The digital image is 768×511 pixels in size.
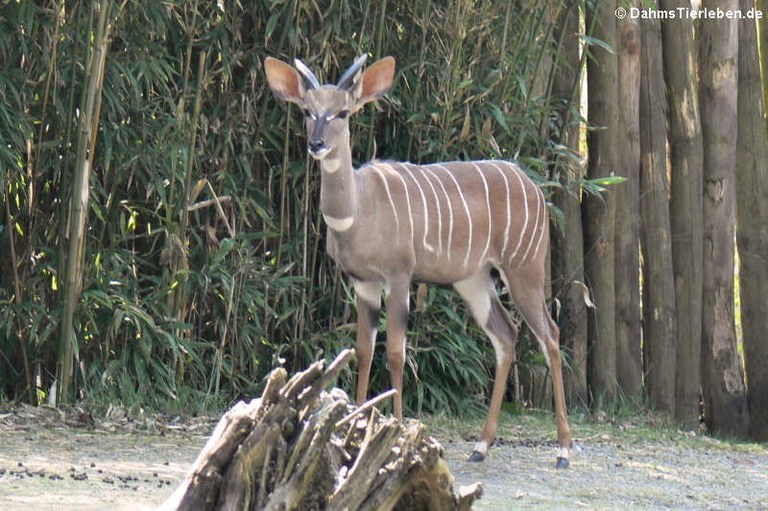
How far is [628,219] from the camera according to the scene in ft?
24.5

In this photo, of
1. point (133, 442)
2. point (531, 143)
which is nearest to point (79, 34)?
point (133, 442)

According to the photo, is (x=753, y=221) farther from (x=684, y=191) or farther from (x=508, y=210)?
(x=508, y=210)

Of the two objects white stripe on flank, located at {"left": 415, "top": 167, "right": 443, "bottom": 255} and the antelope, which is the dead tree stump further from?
white stripe on flank, located at {"left": 415, "top": 167, "right": 443, "bottom": 255}

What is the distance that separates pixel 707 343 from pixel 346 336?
2.35 meters

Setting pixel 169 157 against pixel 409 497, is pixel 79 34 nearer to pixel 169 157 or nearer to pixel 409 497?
pixel 169 157

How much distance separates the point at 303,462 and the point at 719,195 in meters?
5.20

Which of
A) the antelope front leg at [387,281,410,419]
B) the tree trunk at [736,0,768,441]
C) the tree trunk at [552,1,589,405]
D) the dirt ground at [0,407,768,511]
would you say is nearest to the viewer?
the dirt ground at [0,407,768,511]

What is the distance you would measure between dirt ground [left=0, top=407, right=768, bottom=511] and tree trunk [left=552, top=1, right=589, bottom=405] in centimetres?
71

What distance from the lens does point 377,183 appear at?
579cm

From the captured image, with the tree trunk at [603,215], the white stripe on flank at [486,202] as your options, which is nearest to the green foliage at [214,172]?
the tree trunk at [603,215]

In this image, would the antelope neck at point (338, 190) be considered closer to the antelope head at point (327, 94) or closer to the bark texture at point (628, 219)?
the antelope head at point (327, 94)

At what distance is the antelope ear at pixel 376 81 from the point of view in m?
5.62

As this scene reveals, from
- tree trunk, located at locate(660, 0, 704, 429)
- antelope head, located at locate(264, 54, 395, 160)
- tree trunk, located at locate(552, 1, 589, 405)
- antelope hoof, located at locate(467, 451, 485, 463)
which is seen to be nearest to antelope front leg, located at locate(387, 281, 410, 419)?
antelope hoof, located at locate(467, 451, 485, 463)

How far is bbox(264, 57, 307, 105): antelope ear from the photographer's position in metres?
5.59
